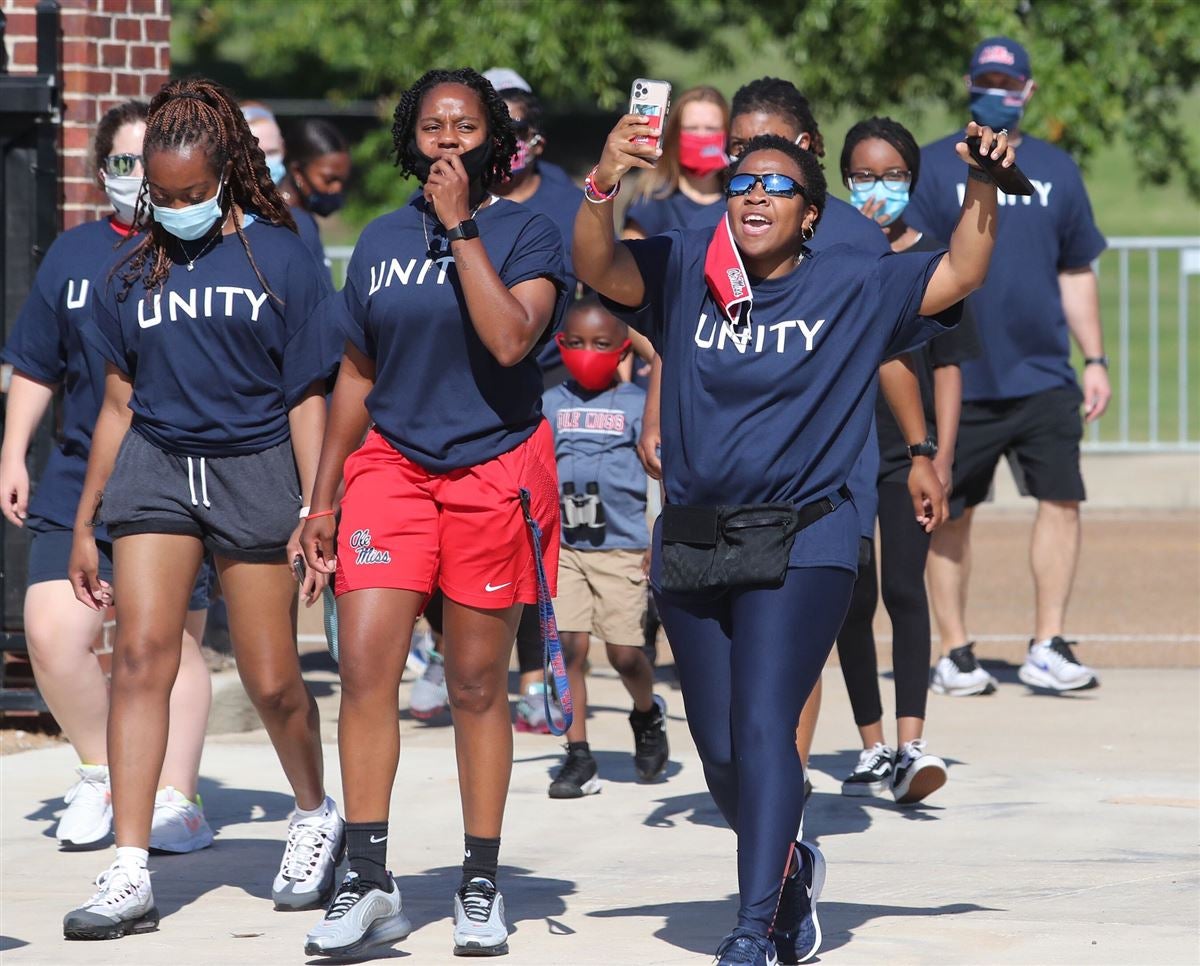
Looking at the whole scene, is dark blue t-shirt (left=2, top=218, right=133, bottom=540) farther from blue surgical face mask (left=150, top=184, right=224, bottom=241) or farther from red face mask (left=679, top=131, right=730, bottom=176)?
red face mask (left=679, top=131, right=730, bottom=176)

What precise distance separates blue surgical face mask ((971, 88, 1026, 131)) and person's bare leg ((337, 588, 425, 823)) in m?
4.22

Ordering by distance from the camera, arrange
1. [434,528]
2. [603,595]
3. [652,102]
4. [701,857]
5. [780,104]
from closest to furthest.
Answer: [652,102] → [434,528] → [701,857] → [780,104] → [603,595]

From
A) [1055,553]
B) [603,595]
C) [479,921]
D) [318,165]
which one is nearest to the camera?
[479,921]

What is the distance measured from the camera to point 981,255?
476 cm

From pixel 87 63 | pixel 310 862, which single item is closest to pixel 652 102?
pixel 310 862

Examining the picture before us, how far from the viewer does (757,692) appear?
15.4 feet

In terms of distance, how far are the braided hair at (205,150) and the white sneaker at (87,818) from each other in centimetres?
160

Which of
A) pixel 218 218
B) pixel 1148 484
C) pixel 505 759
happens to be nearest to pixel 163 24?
pixel 218 218

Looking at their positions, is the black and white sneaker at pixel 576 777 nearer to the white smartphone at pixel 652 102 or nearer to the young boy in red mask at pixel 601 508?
the young boy in red mask at pixel 601 508

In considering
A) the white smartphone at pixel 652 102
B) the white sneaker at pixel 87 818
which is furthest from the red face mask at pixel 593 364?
A: the white smartphone at pixel 652 102

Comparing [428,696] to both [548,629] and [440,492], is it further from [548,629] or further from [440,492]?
[440,492]

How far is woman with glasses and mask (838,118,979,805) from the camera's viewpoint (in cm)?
669

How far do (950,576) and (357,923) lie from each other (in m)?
4.31

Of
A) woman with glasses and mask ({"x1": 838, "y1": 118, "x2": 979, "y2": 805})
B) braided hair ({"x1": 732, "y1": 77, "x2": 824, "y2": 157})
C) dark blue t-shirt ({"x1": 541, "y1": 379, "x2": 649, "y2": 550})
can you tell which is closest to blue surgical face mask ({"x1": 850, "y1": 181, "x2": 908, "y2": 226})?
woman with glasses and mask ({"x1": 838, "y1": 118, "x2": 979, "y2": 805})
